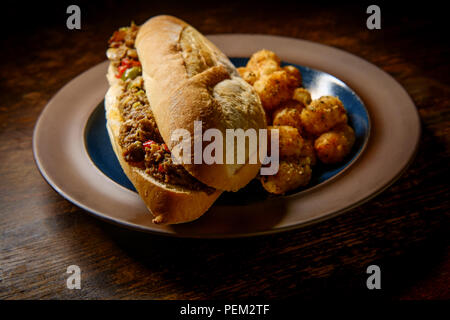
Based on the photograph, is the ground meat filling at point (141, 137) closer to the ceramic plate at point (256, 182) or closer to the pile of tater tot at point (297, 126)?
the ceramic plate at point (256, 182)

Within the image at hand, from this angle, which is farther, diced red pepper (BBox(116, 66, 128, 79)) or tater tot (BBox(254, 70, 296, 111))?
diced red pepper (BBox(116, 66, 128, 79))

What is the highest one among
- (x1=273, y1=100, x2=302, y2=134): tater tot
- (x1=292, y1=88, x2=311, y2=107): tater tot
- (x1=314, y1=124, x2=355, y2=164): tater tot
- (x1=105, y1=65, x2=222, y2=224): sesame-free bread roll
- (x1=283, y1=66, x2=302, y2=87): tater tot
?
(x1=283, y1=66, x2=302, y2=87): tater tot

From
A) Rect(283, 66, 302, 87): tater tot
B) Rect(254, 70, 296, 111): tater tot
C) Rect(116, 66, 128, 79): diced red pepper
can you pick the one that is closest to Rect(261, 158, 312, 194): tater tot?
Rect(254, 70, 296, 111): tater tot

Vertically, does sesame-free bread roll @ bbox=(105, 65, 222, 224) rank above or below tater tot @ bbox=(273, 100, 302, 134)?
below

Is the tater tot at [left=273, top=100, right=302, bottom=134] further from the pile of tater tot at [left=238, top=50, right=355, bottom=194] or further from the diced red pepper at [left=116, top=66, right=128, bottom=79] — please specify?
the diced red pepper at [left=116, top=66, right=128, bottom=79]

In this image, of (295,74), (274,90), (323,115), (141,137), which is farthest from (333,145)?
(141,137)
